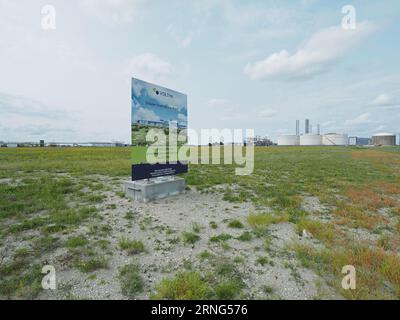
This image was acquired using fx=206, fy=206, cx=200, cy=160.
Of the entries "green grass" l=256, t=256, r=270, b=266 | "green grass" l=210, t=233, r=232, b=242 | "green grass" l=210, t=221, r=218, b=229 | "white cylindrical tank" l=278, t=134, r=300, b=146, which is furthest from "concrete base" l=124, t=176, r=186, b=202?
"white cylindrical tank" l=278, t=134, r=300, b=146

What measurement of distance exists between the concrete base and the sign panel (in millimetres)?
305

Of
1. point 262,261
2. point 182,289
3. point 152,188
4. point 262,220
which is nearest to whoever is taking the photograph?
point 182,289

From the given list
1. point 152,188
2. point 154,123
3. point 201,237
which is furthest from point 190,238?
point 154,123

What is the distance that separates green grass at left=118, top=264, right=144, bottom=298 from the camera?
2.92 meters

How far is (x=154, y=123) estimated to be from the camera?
7719 mm

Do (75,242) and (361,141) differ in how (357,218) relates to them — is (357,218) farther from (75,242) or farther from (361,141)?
(361,141)

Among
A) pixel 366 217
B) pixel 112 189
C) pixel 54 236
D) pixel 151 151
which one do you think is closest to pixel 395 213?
pixel 366 217

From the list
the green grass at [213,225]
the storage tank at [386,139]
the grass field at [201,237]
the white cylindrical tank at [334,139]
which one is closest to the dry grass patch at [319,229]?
the grass field at [201,237]

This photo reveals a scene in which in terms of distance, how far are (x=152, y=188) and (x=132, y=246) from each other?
133 inches

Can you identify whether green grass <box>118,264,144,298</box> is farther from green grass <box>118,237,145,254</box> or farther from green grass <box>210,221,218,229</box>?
green grass <box>210,221,218,229</box>

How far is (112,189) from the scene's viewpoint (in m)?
8.91

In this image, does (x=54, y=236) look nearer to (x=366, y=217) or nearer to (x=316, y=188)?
(x=366, y=217)

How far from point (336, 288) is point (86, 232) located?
4934 millimetres

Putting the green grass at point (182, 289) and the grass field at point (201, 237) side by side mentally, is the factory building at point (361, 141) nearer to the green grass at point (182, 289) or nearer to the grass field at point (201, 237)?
the grass field at point (201, 237)
